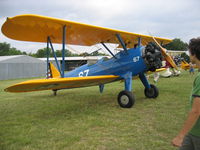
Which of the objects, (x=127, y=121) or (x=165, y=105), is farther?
(x=165, y=105)

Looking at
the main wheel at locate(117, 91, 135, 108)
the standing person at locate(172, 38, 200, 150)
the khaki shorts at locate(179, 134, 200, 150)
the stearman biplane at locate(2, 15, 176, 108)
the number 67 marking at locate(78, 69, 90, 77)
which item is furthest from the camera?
the number 67 marking at locate(78, 69, 90, 77)

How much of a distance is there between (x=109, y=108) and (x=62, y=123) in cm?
169

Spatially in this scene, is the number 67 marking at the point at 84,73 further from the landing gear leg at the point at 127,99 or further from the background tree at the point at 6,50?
the background tree at the point at 6,50

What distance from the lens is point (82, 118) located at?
177 inches

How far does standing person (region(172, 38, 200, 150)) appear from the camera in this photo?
4.67 ft

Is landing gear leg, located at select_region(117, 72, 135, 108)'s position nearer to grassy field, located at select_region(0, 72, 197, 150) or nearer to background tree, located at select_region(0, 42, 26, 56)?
grassy field, located at select_region(0, 72, 197, 150)

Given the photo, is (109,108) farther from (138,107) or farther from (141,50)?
(141,50)

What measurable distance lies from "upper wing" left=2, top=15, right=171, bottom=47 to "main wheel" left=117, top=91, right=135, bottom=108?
2.09 metres

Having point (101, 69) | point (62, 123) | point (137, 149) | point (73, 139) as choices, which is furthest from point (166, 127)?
point (101, 69)

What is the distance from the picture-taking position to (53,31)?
5828 millimetres

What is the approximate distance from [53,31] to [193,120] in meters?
5.18

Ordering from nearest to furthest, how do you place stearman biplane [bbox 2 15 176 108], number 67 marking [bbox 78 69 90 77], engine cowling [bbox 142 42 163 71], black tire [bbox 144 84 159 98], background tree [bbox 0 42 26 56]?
stearman biplane [bbox 2 15 176 108]
engine cowling [bbox 142 42 163 71]
black tire [bbox 144 84 159 98]
number 67 marking [bbox 78 69 90 77]
background tree [bbox 0 42 26 56]

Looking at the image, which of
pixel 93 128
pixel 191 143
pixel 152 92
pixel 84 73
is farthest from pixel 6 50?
pixel 191 143

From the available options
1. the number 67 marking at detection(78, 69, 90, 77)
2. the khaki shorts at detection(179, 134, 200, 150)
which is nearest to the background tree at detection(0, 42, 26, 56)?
the number 67 marking at detection(78, 69, 90, 77)
